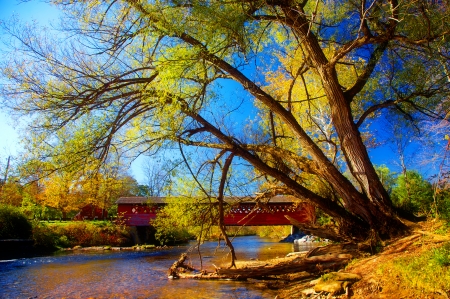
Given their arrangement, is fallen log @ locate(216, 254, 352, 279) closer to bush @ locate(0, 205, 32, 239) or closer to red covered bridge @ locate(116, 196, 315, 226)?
bush @ locate(0, 205, 32, 239)

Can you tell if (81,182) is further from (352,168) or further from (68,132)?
(352,168)

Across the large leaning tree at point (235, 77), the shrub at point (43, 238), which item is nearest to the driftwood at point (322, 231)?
the large leaning tree at point (235, 77)

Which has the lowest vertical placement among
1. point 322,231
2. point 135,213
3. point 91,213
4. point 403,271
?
point 403,271

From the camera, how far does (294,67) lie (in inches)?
482

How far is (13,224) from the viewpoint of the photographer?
51.8 ft

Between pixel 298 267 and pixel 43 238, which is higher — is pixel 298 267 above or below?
below

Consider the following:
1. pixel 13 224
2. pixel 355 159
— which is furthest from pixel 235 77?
pixel 13 224

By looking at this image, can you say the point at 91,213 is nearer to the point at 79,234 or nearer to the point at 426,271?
the point at 79,234

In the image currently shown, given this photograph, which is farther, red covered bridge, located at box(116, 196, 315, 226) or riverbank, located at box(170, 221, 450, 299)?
red covered bridge, located at box(116, 196, 315, 226)

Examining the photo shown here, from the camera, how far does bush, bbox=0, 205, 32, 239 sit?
15.1 m

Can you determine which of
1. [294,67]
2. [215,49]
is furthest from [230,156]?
[294,67]

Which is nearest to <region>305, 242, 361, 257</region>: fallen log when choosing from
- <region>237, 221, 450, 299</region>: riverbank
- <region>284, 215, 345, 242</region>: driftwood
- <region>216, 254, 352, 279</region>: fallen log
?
<region>216, 254, 352, 279</region>: fallen log

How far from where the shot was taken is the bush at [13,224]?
15125 millimetres

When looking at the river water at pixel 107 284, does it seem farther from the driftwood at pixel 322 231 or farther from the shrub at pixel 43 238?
the shrub at pixel 43 238
